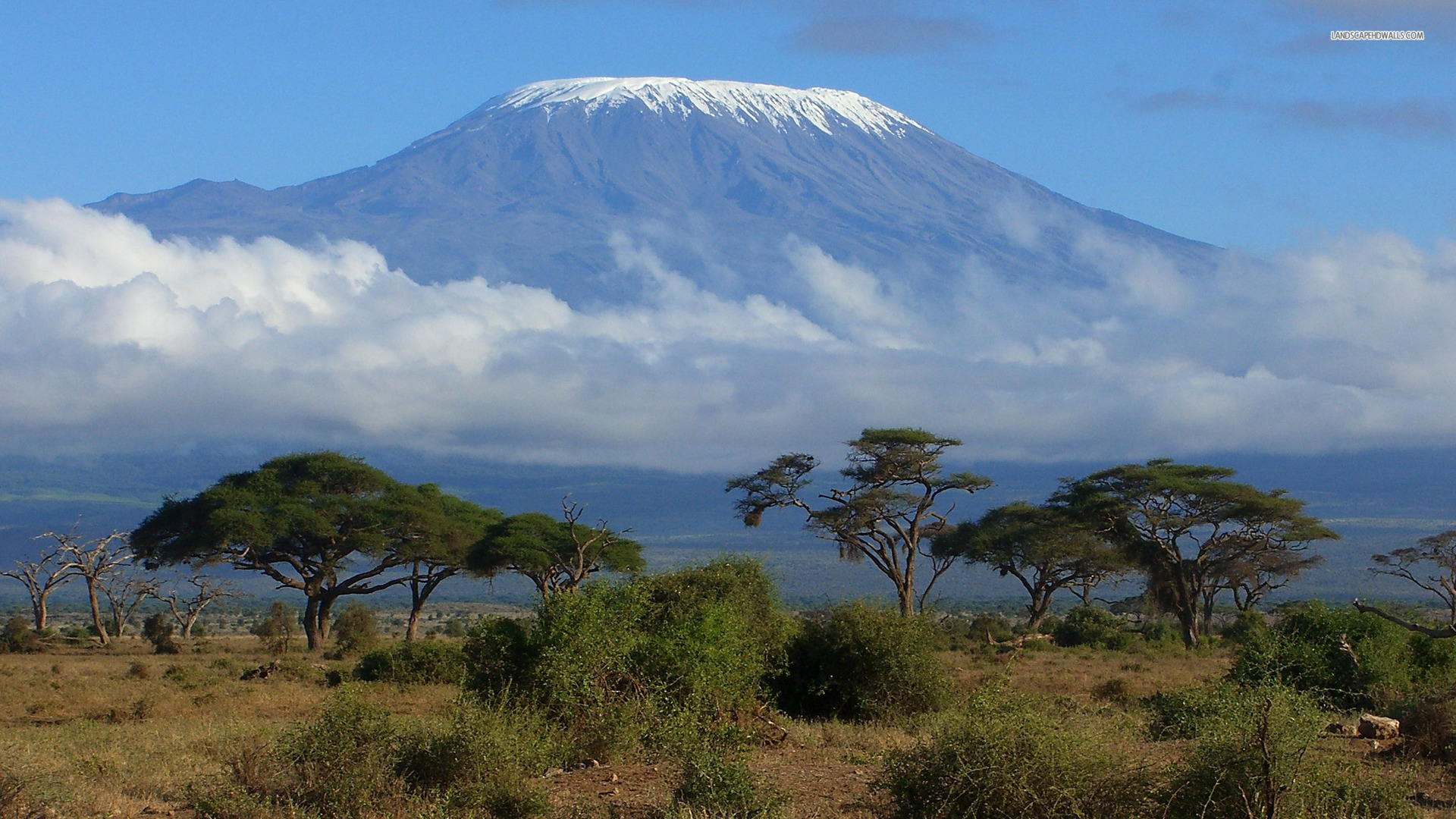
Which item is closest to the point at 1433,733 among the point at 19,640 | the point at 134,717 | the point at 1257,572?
the point at 134,717

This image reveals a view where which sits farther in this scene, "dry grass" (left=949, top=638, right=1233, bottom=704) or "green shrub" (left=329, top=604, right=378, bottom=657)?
"green shrub" (left=329, top=604, right=378, bottom=657)

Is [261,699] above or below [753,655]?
below

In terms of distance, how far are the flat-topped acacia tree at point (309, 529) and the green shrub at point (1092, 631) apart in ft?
72.1

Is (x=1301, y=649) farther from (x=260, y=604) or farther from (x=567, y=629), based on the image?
(x=260, y=604)

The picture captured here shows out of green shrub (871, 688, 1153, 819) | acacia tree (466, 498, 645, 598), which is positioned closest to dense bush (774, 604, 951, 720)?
green shrub (871, 688, 1153, 819)

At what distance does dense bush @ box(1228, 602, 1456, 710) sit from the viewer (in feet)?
62.7

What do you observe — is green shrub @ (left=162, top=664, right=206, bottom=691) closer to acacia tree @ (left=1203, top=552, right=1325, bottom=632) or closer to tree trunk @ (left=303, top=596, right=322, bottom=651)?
tree trunk @ (left=303, top=596, right=322, bottom=651)

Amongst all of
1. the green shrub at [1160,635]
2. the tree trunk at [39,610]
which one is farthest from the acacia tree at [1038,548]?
the tree trunk at [39,610]

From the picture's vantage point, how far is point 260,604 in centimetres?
12406

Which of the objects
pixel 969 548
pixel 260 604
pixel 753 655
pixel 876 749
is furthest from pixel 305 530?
pixel 260 604

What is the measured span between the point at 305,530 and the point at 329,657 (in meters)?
8.63

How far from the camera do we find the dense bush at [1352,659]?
62.7ft

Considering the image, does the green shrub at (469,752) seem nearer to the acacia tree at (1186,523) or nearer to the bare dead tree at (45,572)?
the acacia tree at (1186,523)

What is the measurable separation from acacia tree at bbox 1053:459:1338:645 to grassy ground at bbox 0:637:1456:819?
1091cm
